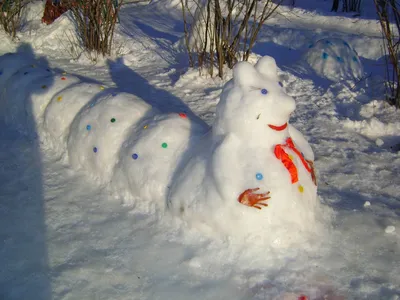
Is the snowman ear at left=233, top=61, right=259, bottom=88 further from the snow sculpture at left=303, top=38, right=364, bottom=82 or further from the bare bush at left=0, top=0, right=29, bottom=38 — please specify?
the bare bush at left=0, top=0, right=29, bottom=38

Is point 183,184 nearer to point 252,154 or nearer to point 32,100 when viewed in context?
point 252,154

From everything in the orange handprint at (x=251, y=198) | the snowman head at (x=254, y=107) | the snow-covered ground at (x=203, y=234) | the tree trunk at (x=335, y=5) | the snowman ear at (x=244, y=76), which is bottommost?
the snow-covered ground at (x=203, y=234)

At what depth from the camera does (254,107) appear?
7.79ft

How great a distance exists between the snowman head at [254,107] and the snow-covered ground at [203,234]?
0.60 meters

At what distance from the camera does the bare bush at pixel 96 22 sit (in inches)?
207

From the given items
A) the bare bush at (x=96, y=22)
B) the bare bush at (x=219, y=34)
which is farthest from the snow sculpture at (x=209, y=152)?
the bare bush at (x=96, y=22)

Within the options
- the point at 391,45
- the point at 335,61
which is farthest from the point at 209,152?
the point at 335,61

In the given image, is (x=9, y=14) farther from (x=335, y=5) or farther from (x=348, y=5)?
(x=348, y=5)

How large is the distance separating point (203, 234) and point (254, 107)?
0.79m

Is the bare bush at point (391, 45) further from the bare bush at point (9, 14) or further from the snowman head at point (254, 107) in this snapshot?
the bare bush at point (9, 14)

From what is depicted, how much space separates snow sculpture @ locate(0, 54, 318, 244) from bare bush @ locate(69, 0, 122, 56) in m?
2.06

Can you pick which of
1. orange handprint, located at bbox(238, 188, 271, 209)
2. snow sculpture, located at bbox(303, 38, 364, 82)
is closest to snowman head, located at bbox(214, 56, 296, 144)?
orange handprint, located at bbox(238, 188, 271, 209)

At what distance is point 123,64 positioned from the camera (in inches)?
211

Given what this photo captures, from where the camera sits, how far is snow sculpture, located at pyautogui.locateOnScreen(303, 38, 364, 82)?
4.90 metres
